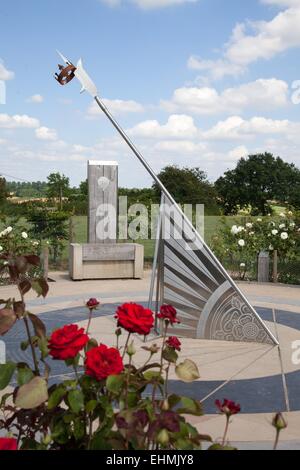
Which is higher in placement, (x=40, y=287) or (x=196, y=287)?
(x=40, y=287)

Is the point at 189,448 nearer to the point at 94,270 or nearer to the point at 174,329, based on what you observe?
the point at 174,329

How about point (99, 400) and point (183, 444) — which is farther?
point (99, 400)

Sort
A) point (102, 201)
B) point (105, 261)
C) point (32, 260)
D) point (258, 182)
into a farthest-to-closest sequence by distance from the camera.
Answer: point (258, 182) < point (102, 201) < point (105, 261) < point (32, 260)

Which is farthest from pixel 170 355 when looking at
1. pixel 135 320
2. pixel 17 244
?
pixel 17 244

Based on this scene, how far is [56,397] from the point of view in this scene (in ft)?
6.57

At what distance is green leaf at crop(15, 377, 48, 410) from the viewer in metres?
1.84

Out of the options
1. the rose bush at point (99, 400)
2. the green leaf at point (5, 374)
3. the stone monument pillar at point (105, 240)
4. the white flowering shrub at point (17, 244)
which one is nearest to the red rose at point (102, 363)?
the rose bush at point (99, 400)

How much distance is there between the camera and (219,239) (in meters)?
12.5

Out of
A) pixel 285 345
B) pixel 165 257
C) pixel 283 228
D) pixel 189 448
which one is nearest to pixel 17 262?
pixel 189 448

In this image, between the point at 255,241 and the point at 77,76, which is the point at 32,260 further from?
the point at 255,241

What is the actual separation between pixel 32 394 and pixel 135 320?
18.0 inches

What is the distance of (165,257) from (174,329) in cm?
88

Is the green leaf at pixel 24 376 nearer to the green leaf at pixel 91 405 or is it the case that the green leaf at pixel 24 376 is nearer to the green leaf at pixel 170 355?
the green leaf at pixel 91 405

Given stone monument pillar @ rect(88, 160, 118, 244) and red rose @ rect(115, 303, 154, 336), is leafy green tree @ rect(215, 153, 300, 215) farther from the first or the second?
red rose @ rect(115, 303, 154, 336)
